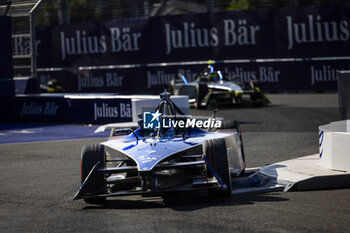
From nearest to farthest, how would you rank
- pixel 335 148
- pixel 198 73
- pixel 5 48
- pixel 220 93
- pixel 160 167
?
pixel 160 167
pixel 335 148
pixel 5 48
pixel 220 93
pixel 198 73

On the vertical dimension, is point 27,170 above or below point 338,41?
below

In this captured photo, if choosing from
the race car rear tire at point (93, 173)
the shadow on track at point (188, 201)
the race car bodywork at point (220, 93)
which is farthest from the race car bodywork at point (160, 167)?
the race car bodywork at point (220, 93)

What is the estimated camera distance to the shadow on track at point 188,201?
7.33 meters

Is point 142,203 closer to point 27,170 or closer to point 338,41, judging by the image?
point 27,170

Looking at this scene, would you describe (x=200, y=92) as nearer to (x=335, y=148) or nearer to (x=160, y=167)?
(x=335, y=148)

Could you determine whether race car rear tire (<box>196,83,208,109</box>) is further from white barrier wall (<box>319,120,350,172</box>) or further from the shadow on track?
the shadow on track

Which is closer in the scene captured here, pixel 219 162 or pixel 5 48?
pixel 219 162

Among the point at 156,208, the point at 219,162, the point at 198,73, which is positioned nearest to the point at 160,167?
the point at 156,208

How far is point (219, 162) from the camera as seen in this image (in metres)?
7.65

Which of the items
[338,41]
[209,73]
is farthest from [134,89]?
[338,41]

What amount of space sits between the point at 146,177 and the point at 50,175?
3.02 m

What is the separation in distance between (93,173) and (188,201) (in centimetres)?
117

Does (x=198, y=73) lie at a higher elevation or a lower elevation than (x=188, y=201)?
higher

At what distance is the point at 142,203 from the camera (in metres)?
7.66
